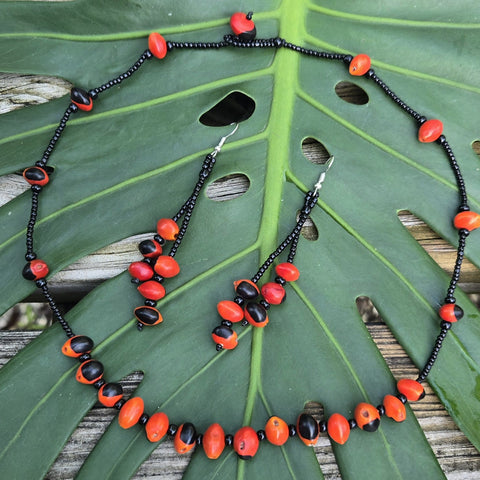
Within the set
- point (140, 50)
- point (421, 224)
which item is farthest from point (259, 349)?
point (140, 50)

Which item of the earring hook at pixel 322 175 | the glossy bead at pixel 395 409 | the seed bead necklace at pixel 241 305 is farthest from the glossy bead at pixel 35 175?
the glossy bead at pixel 395 409

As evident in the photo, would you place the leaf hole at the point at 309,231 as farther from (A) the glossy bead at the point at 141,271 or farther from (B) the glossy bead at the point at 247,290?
(A) the glossy bead at the point at 141,271

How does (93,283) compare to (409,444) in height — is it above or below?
above

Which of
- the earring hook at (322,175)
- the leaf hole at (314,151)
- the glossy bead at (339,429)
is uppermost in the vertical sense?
the leaf hole at (314,151)

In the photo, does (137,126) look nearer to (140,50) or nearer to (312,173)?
(140,50)

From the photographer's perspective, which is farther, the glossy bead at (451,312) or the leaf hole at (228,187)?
the leaf hole at (228,187)

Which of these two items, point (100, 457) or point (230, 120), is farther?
point (230, 120)

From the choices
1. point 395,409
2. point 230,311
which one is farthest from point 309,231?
point 395,409

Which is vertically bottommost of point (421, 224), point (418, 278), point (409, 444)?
point (409, 444)

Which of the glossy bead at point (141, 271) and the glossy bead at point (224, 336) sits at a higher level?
the glossy bead at point (141, 271)
